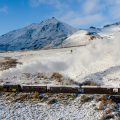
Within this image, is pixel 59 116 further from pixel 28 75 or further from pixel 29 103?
pixel 28 75

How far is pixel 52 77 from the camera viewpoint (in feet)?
138

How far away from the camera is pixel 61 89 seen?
112 ft

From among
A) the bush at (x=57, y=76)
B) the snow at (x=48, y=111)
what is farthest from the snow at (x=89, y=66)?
the snow at (x=48, y=111)

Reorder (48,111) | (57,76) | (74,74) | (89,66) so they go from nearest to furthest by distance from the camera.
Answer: (48,111), (57,76), (74,74), (89,66)

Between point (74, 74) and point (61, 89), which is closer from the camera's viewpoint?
point (61, 89)

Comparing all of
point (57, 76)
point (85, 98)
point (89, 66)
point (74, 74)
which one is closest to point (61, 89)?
point (85, 98)

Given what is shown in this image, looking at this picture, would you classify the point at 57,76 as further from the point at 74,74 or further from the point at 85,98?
the point at 85,98

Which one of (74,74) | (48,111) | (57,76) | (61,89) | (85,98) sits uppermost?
(74,74)

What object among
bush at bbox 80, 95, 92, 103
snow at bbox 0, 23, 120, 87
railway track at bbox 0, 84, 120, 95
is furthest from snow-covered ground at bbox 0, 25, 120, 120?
railway track at bbox 0, 84, 120, 95

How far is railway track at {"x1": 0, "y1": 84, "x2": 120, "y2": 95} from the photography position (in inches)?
1292

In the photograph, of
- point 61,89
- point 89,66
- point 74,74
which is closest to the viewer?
point 61,89

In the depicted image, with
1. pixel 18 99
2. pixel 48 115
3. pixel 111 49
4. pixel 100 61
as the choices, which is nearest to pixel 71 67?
pixel 100 61

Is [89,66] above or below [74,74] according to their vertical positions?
above

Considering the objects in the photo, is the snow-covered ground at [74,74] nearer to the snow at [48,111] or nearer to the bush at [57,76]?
the snow at [48,111]
